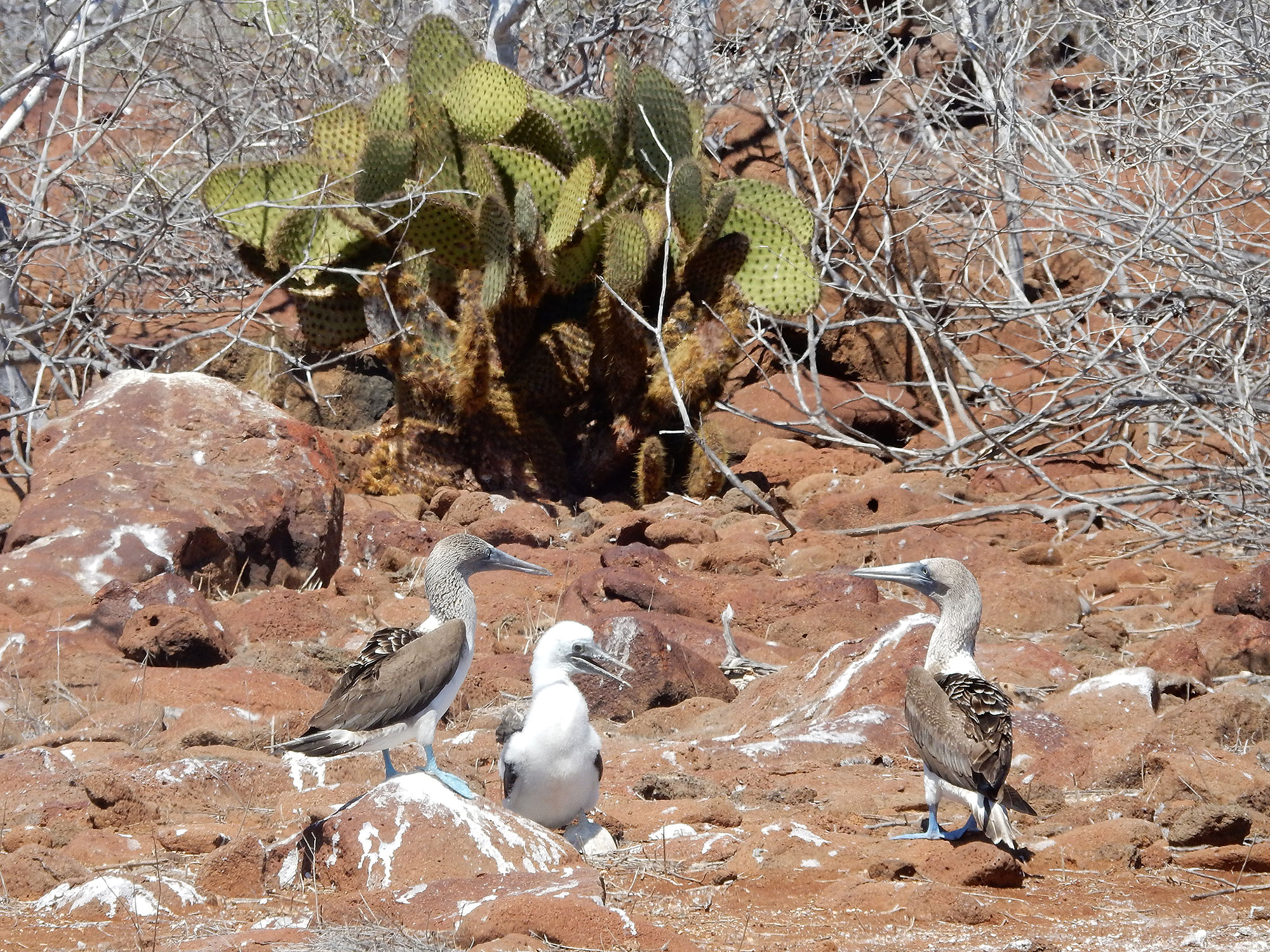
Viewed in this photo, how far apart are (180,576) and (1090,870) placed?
15.6 feet

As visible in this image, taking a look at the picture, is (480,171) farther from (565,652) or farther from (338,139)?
(565,652)

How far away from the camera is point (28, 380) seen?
12.6 meters

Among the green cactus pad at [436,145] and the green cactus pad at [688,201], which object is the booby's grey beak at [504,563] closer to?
the green cactus pad at [436,145]

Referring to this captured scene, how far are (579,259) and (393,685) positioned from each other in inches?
268

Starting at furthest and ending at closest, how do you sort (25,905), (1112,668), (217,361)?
1. (217,361)
2. (1112,668)
3. (25,905)

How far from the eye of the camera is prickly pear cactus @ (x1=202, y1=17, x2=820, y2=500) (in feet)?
34.8

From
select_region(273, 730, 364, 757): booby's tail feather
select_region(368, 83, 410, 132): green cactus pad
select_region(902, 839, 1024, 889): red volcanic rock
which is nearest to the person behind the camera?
select_region(902, 839, 1024, 889): red volcanic rock

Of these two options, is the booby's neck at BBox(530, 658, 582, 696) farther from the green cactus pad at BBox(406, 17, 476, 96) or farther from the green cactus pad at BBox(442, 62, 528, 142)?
the green cactus pad at BBox(406, 17, 476, 96)

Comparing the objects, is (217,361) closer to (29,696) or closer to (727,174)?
(727,174)

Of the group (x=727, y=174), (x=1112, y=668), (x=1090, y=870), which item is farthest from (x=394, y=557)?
(x=727, y=174)

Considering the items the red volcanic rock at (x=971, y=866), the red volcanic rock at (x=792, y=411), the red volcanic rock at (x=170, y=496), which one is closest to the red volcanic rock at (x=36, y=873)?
the red volcanic rock at (x=971, y=866)

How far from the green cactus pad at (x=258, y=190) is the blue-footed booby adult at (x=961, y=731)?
21.9ft

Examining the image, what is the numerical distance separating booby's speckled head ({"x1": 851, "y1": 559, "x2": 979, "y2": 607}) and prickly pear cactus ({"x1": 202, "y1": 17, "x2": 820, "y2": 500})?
5329 mm

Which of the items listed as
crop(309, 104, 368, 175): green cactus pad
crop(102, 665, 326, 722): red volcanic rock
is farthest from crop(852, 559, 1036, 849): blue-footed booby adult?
crop(309, 104, 368, 175): green cactus pad
